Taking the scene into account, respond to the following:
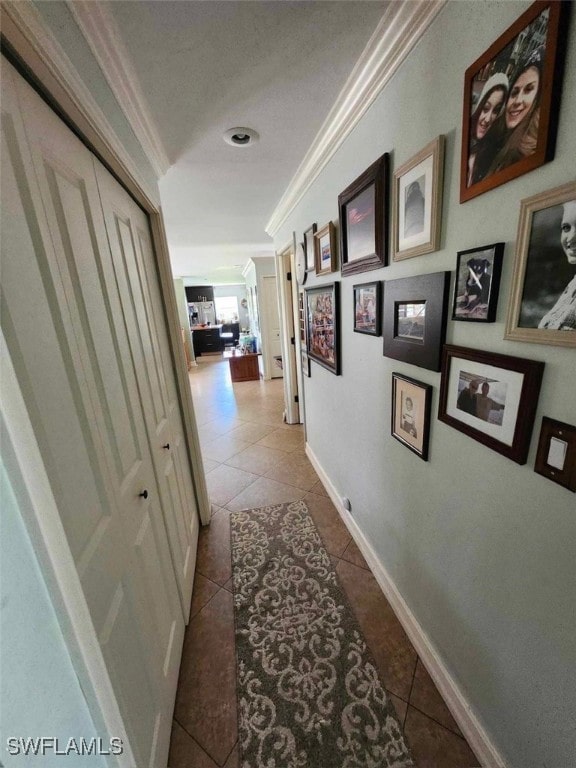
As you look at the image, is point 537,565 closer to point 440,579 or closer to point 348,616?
point 440,579

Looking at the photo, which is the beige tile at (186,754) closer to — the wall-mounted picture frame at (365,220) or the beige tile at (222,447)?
the wall-mounted picture frame at (365,220)

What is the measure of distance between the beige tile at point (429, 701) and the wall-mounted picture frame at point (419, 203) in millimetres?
1693

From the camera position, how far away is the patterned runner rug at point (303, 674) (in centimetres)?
104

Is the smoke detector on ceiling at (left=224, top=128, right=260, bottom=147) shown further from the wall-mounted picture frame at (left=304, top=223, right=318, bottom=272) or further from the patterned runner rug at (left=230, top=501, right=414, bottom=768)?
the patterned runner rug at (left=230, top=501, right=414, bottom=768)

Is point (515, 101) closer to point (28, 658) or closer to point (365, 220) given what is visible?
point (365, 220)

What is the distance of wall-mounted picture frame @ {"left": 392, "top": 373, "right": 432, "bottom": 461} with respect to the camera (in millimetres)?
1101

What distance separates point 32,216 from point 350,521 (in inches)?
83.3

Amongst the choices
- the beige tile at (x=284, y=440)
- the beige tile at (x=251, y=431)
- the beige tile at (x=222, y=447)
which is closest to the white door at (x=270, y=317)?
the beige tile at (x=251, y=431)

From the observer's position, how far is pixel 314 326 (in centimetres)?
229

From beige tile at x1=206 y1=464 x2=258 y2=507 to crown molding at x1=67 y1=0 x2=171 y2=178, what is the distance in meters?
2.38

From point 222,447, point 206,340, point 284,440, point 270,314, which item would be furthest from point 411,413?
point 206,340

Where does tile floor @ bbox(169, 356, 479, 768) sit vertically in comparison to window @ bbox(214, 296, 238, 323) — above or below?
below

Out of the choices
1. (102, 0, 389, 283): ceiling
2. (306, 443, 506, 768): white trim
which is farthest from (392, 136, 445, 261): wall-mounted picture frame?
(306, 443, 506, 768): white trim

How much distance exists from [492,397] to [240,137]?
5.66 ft
